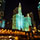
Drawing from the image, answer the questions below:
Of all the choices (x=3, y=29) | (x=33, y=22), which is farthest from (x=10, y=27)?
(x=33, y=22)

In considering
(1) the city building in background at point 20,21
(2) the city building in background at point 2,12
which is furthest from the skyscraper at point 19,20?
(2) the city building in background at point 2,12

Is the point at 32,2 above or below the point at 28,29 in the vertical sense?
above

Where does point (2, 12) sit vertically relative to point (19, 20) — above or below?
above

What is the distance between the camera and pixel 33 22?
63.5 inches

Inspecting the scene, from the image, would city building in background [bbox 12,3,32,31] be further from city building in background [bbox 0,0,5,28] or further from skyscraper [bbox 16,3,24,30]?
city building in background [bbox 0,0,5,28]

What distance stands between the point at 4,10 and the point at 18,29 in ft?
1.44

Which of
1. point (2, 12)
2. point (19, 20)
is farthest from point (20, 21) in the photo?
point (2, 12)

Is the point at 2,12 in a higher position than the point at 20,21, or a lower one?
higher

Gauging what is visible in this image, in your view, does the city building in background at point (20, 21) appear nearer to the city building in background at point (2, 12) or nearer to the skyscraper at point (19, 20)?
the skyscraper at point (19, 20)

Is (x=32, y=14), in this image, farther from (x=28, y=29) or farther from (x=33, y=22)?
(x=28, y=29)

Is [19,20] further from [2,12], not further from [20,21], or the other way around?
[2,12]

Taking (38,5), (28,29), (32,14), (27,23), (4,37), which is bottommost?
(4,37)

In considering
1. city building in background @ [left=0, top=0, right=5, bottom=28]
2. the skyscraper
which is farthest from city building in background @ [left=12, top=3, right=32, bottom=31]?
city building in background @ [left=0, top=0, right=5, bottom=28]

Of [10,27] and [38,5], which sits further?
[38,5]
